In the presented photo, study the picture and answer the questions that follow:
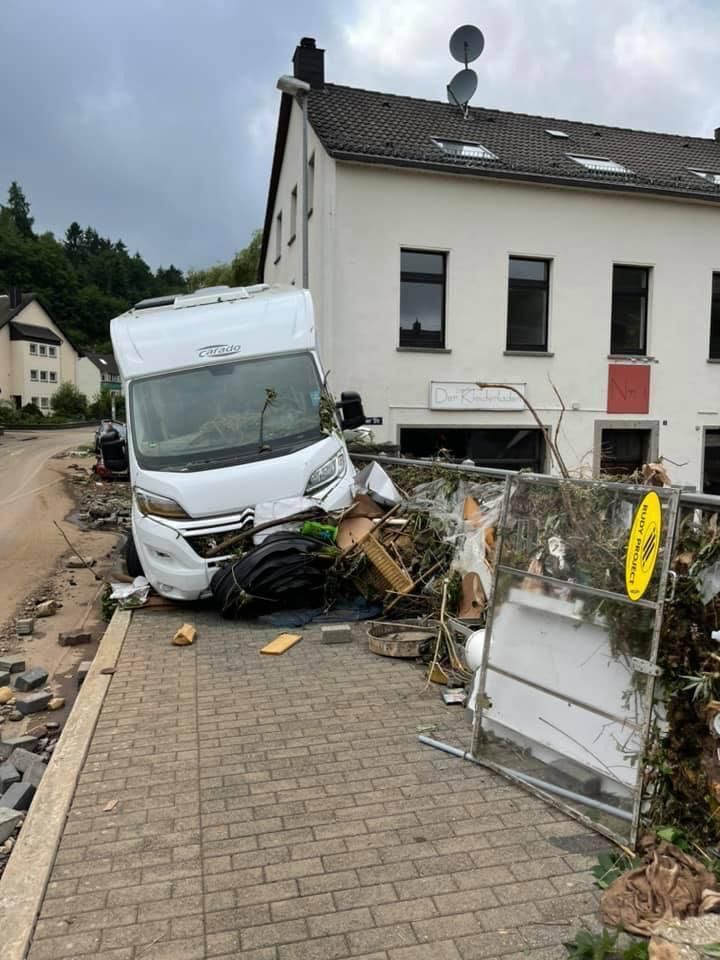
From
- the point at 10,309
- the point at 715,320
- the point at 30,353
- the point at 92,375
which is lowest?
the point at 715,320

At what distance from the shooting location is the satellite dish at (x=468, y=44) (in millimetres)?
19734

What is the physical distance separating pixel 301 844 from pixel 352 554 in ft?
13.0

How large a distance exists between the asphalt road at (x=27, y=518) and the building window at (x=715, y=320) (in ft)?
49.6

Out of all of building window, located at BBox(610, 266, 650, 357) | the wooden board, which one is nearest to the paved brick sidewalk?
the wooden board

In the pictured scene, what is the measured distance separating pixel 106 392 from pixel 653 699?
2973 inches

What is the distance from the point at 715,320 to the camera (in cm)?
1830

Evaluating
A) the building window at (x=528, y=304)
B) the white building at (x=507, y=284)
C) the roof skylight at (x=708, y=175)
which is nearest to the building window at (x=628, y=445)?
the white building at (x=507, y=284)

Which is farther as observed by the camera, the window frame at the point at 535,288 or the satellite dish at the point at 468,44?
the satellite dish at the point at 468,44

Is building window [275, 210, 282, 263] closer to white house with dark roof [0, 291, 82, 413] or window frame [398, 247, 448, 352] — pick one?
window frame [398, 247, 448, 352]

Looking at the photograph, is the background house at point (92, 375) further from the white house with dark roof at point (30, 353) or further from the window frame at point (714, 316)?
the window frame at point (714, 316)

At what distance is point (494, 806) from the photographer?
3.66 meters

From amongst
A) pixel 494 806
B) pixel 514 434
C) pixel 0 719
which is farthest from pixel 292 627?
pixel 514 434

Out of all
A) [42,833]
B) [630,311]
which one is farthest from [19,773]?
[630,311]

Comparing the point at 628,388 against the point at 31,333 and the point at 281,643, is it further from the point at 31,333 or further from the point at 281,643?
the point at 31,333
